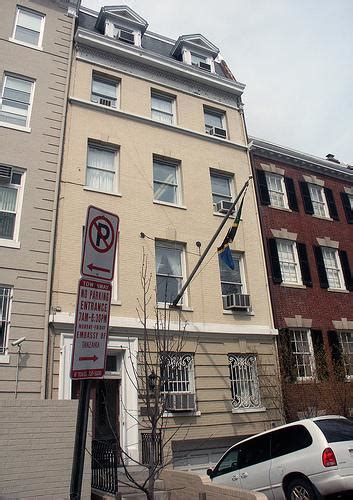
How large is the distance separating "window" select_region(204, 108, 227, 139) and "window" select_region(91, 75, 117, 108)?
14.4ft

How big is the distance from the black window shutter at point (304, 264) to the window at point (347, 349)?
2627 mm

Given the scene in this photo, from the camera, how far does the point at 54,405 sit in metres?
9.67

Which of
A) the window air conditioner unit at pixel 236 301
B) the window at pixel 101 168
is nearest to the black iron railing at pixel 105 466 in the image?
the window air conditioner unit at pixel 236 301

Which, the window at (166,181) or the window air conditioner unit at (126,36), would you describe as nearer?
the window at (166,181)

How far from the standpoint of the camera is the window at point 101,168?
15.5m

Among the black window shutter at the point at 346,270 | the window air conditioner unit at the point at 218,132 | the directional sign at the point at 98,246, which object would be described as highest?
the window air conditioner unit at the point at 218,132

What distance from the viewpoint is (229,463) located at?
396 inches

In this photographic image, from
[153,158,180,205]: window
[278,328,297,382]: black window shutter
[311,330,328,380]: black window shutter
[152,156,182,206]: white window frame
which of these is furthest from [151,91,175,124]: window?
[311,330,328,380]: black window shutter

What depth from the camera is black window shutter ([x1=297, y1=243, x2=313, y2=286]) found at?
18578 millimetres

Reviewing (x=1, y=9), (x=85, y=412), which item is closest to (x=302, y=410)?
(x=85, y=412)

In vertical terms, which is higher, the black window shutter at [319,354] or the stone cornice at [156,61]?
the stone cornice at [156,61]

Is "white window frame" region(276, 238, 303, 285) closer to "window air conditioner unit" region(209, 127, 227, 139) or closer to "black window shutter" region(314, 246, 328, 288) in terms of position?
"black window shutter" region(314, 246, 328, 288)

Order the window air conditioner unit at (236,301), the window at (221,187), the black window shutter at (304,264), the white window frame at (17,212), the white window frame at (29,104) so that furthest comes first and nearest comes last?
the black window shutter at (304,264), the window at (221,187), the window air conditioner unit at (236,301), the white window frame at (29,104), the white window frame at (17,212)

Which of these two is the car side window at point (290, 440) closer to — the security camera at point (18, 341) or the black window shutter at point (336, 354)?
the security camera at point (18, 341)
